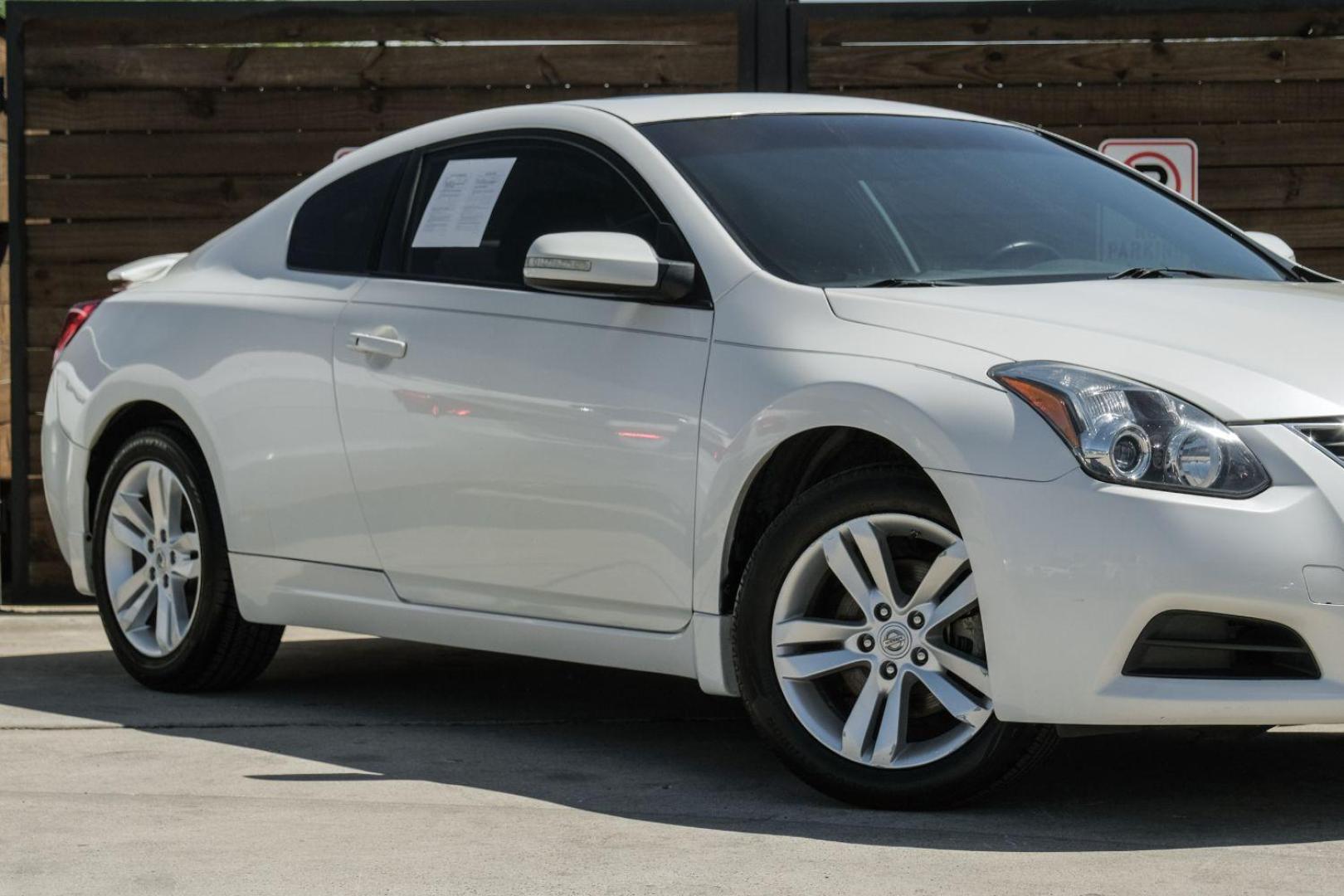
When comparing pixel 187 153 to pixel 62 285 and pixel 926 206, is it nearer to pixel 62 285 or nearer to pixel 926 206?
pixel 62 285

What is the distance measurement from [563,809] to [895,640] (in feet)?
2.62

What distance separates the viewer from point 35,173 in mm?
9062

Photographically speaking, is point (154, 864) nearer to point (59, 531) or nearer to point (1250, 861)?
point (1250, 861)

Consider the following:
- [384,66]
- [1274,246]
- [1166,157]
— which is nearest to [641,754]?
[1274,246]

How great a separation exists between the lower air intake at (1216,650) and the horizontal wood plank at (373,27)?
5.12 meters

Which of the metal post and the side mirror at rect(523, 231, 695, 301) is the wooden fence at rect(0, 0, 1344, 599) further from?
the side mirror at rect(523, 231, 695, 301)

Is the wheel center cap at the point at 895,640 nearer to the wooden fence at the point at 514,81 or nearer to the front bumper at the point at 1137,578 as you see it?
the front bumper at the point at 1137,578

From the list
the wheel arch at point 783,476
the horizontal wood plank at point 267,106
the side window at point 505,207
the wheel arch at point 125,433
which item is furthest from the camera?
the horizontal wood plank at point 267,106

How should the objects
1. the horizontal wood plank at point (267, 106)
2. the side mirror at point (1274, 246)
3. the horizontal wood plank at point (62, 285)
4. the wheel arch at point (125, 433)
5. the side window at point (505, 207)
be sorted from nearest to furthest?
the side window at point (505, 207) < the side mirror at point (1274, 246) < the wheel arch at point (125, 433) < the horizontal wood plank at point (267, 106) < the horizontal wood plank at point (62, 285)

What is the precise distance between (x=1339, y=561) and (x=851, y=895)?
1118 millimetres

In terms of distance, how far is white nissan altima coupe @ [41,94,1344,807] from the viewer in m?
4.20

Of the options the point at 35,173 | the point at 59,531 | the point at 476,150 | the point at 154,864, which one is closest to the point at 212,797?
the point at 154,864

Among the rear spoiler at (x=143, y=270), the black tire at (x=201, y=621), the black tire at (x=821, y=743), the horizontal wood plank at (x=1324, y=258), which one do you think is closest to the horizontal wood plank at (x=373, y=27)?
the rear spoiler at (x=143, y=270)

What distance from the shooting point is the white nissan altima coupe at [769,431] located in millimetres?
4199
